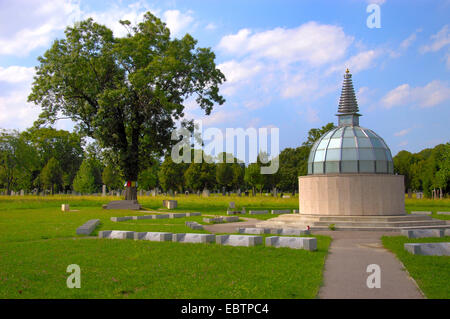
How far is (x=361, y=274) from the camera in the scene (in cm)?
964

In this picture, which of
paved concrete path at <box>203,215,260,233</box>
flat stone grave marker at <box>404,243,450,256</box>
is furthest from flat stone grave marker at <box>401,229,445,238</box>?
paved concrete path at <box>203,215,260,233</box>

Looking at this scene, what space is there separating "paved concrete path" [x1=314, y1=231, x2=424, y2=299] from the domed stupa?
264 inches

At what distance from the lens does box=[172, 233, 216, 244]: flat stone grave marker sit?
15.4 meters

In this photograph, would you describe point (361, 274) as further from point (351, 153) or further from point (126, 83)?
point (126, 83)

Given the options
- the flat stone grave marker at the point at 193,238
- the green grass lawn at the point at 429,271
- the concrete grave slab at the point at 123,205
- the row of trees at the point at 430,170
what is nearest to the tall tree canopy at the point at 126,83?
the concrete grave slab at the point at 123,205

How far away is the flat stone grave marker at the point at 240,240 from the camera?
47.5ft

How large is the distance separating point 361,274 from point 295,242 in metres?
4.50

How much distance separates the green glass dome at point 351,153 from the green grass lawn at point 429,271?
9.82 m

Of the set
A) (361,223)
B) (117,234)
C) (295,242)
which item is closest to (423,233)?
(361,223)

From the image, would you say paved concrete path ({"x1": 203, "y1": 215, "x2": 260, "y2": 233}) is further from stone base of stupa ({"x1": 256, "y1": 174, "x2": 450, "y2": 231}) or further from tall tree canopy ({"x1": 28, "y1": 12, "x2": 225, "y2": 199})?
tall tree canopy ({"x1": 28, "y1": 12, "x2": 225, "y2": 199})

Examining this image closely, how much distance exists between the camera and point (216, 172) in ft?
282

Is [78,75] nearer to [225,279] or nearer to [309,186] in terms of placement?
[309,186]

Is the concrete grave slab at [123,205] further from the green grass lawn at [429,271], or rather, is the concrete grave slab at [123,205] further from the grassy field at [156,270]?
the green grass lawn at [429,271]
